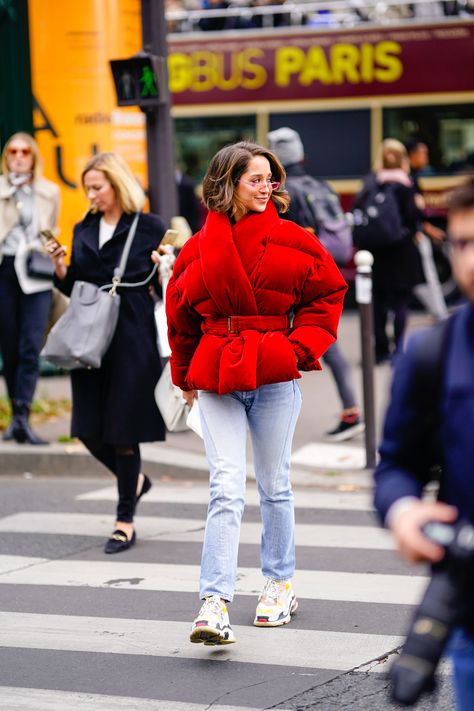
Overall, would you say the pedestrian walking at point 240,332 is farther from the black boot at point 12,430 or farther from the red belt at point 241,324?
the black boot at point 12,430

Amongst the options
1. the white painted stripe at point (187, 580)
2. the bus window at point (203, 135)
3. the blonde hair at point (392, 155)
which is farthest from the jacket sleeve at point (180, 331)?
the bus window at point (203, 135)

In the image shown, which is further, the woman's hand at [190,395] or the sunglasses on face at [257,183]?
the woman's hand at [190,395]

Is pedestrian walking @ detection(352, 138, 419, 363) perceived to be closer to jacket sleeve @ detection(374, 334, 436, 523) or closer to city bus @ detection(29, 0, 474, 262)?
city bus @ detection(29, 0, 474, 262)

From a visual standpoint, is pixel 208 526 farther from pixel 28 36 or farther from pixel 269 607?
pixel 28 36

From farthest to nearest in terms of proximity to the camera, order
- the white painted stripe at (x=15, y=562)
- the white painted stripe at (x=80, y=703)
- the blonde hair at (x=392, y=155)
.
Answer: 1. the blonde hair at (x=392, y=155)
2. the white painted stripe at (x=15, y=562)
3. the white painted stripe at (x=80, y=703)

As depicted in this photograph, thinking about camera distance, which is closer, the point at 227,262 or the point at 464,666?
the point at 464,666

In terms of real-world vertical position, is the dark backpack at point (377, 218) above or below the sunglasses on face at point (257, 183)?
below

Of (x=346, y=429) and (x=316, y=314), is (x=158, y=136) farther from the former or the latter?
(x=316, y=314)

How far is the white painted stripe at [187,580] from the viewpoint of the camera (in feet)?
19.0

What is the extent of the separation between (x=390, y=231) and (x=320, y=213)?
302cm

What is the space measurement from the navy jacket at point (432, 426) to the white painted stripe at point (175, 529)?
3.94 m

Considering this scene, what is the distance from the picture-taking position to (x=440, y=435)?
2.73 meters

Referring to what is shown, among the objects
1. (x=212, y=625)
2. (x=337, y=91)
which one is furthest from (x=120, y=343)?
(x=337, y=91)

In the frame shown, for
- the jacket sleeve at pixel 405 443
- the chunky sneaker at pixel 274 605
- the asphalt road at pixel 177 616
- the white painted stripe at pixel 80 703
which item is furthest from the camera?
the chunky sneaker at pixel 274 605
